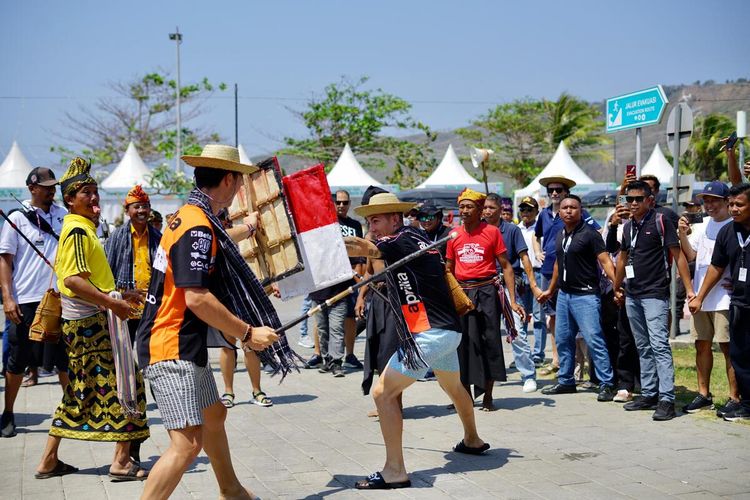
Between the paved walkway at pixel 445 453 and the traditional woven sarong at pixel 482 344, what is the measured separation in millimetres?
388

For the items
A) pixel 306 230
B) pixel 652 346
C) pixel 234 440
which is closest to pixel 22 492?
pixel 234 440

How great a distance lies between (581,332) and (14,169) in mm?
27055

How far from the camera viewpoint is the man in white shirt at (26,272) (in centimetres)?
718

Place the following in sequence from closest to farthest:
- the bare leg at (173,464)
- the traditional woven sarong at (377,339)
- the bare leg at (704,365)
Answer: the bare leg at (173,464) → the traditional woven sarong at (377,339) → the bare leg at (704,365)

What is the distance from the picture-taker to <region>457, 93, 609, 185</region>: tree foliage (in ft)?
165

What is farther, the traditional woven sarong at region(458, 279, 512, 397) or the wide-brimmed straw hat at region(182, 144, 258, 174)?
the traditional woven sarong at region(458, 279, 512, 397)

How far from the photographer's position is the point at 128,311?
223 inches

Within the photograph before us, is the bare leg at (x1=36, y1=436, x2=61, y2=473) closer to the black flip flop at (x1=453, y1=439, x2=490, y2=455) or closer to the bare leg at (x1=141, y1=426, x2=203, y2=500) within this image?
the bare leg at (x1=141, y1=426, x2=203, y2=500)

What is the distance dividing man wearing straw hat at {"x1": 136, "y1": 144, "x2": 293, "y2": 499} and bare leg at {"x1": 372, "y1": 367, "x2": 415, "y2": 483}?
1.23 m

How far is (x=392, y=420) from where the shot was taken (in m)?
5.67

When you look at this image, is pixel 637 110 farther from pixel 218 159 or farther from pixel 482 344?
pixel 218 159

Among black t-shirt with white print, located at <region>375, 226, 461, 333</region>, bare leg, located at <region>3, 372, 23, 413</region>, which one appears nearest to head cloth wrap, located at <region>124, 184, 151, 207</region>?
bare leg, located at <region>3, 372, 23, 413</region>

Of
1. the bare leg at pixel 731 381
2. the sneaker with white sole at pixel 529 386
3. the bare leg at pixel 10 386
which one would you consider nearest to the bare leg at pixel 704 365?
the bare leg at pixel 731 381

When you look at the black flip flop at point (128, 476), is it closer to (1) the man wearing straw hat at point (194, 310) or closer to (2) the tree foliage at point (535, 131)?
(1) the man wearing straw hat at point (194, 310)
